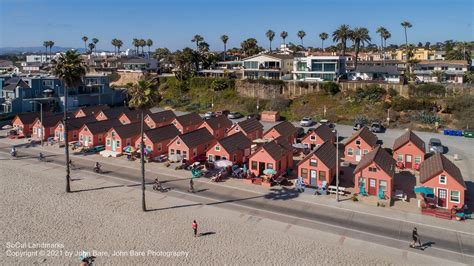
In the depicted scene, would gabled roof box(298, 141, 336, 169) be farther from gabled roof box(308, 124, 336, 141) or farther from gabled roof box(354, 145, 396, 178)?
gabled roof box(308, 124, 336, 141)

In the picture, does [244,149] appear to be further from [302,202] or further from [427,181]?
[427,181]

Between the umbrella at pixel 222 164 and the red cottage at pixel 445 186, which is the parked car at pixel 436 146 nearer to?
the red cottage at pixel 445 186

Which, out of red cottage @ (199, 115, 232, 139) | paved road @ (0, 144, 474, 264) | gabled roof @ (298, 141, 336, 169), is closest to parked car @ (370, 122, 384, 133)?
red cottage @ (199, 115, 232, 139)

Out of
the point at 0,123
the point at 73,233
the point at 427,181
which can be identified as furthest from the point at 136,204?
the point at 0,123

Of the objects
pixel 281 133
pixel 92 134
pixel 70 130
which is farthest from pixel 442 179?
pixel 70 130

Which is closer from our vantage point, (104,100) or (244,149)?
(244,149)

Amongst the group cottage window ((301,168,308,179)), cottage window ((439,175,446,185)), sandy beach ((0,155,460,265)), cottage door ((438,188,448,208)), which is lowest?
sandy beach ((0,155,460,265))
